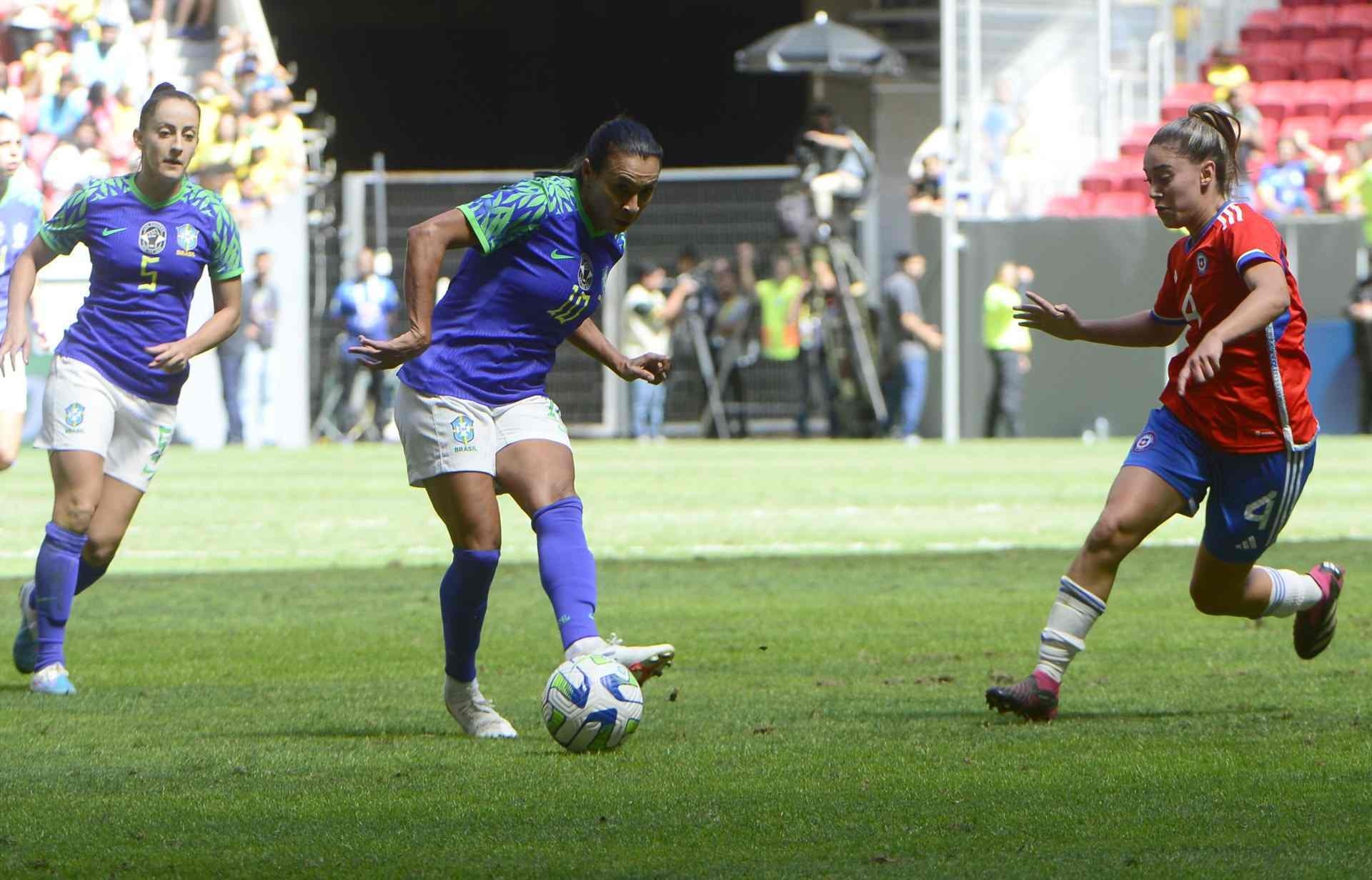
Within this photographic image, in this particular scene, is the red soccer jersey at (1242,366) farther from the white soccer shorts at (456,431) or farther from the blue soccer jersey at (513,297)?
the white soccer shorts at (456,431)

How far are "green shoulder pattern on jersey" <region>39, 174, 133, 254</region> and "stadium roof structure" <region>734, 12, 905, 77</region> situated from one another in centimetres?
2107

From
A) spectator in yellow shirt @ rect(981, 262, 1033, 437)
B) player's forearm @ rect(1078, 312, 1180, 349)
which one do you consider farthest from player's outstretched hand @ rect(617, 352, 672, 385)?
spectator in yellow shirt @ rect(981, 262, 1033, 437)

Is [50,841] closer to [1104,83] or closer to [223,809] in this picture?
[223,809]

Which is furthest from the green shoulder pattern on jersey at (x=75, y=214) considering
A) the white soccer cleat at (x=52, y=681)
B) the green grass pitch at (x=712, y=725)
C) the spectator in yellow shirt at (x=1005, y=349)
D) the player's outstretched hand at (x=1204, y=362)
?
the spectator in yellow shirt at (x=1005, y=349)

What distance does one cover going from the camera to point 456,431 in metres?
6.52

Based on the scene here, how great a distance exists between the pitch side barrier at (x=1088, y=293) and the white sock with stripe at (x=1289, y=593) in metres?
19.5

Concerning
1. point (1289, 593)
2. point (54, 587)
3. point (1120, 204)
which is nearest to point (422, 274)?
point (54, 587)

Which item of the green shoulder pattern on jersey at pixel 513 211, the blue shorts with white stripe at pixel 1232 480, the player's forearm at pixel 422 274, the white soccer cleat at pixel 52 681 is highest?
the green shoulder pattern on jersey at pixel 513 211

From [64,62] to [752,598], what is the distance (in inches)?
741

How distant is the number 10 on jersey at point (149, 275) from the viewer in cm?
788

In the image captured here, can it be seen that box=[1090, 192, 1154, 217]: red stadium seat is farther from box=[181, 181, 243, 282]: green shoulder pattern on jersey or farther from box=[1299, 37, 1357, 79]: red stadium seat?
box=[181, 181, 243, 282]: green shoulder pattern on jersey

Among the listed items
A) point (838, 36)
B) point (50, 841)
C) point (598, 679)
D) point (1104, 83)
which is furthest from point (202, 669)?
point (1104, 83)

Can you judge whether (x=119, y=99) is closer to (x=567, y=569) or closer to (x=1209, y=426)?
(x=567, y=569)

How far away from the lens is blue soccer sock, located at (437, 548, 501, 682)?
6.65 meters
